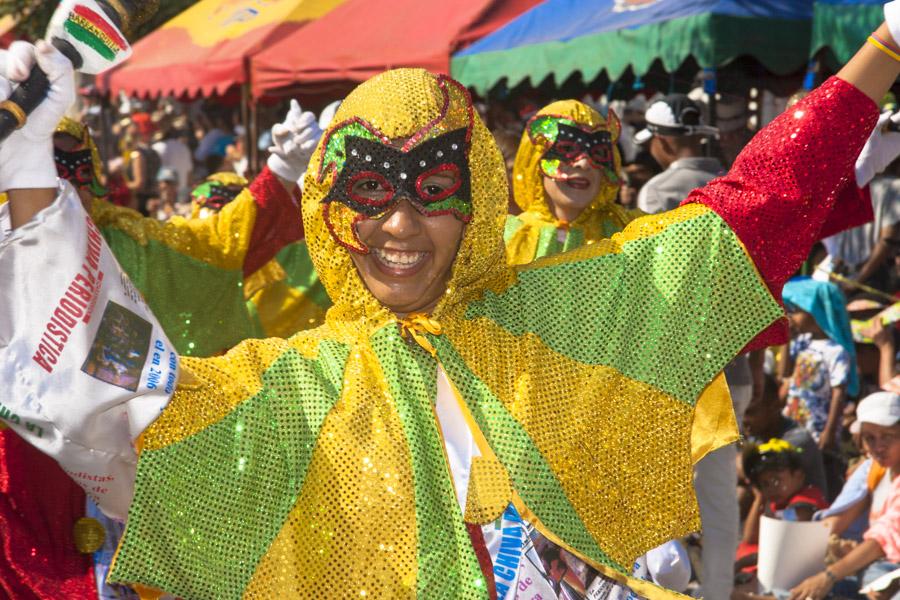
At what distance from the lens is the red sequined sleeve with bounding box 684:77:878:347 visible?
2514 millimetres

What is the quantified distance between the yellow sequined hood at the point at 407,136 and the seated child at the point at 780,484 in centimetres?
348

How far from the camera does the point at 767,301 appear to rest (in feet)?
8.43

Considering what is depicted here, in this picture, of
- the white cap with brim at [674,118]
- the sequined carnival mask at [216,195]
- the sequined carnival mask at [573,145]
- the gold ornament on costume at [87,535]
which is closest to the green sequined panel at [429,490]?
the gold ornament on costume at [87,535]

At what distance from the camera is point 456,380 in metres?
2.47

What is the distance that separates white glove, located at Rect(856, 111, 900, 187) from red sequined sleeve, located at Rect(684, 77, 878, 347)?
663 millimetres

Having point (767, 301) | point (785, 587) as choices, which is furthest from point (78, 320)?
point (785, 587)

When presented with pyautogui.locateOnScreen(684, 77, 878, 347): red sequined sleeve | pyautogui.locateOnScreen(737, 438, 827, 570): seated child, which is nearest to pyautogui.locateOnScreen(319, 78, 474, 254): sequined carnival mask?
pyautogui.locateOnScreen(684, 77, 878, 347): red sequined sleeve

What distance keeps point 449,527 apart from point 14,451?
69.0 inches

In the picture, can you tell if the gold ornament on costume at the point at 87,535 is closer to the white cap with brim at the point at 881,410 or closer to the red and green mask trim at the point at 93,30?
the red and green mask trim at the point at 93,30

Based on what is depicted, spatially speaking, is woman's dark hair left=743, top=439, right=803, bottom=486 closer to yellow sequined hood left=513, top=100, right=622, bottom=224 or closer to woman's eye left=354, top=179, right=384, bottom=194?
Result: yellow sequined hood left=513, top=100, right=622, bottom=224

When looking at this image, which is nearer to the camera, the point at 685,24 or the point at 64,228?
the point at 64,228

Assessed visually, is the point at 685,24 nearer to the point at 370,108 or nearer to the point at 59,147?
the point at 59,147

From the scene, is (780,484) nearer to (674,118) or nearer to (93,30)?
(674,118)

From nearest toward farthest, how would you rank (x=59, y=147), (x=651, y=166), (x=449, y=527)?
1. (x=449, y=527)
2. (x=59, y=147)
3. (x=651, y=166)
